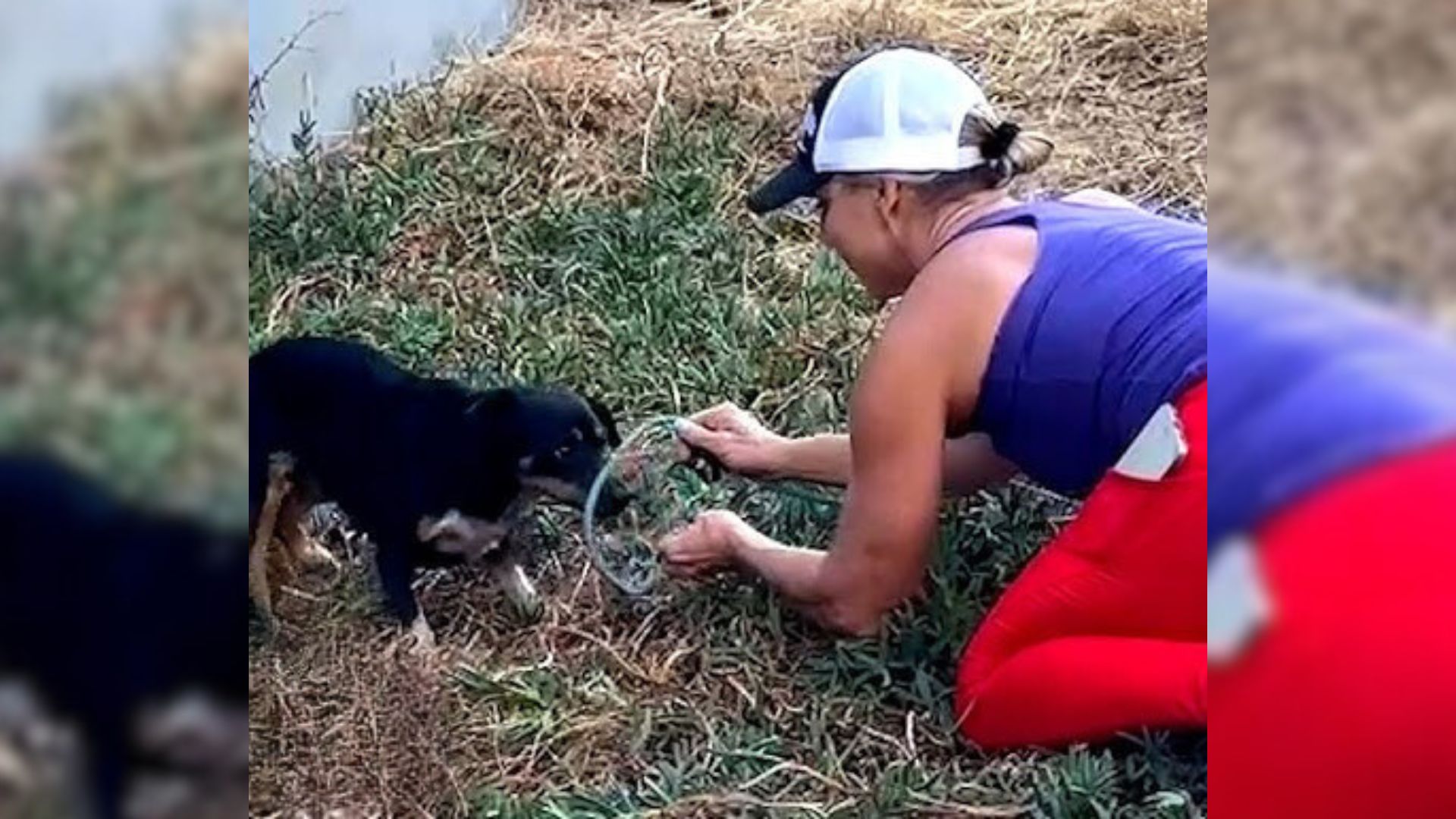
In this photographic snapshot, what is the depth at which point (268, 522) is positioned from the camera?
290 cm

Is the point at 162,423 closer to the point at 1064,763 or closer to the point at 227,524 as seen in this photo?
the point at 227,524

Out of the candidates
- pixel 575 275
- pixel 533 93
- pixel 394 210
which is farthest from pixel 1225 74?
pixel 533 93

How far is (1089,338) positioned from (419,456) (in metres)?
1.08

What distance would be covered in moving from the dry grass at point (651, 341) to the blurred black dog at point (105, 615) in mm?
1730

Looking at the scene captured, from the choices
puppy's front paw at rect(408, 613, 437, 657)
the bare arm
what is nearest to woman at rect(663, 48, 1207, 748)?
the bare arm

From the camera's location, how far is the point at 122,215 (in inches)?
26.4

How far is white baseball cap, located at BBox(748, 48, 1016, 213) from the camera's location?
2555mm

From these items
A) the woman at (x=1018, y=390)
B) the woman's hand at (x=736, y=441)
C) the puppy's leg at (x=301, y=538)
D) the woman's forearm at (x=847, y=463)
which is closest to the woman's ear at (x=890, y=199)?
the woman at (x=1018, y=390)

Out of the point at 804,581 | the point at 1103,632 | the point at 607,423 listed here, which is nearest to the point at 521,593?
the point at 607,423

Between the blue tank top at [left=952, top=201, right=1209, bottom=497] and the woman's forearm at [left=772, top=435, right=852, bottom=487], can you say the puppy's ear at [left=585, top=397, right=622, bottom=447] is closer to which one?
the woman's forearm at [left=772, top=435, right=852, bottom=487]

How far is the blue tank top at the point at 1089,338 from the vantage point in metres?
2.35

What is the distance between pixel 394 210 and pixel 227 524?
386 centimetres

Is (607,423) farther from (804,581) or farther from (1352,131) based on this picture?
(1352,131)

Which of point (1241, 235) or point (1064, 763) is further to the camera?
point (1064, 763)
